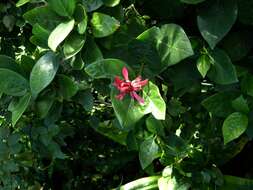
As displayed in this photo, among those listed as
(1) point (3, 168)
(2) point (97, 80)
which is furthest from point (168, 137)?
(1) point (3, 168)

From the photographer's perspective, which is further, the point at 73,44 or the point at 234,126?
the point at 234,126

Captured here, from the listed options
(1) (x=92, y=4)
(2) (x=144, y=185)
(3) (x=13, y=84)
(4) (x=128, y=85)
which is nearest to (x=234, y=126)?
(4) (x=128, y=85)

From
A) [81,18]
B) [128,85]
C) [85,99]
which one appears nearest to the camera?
[128,85]

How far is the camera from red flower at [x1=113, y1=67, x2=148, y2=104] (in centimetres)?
126

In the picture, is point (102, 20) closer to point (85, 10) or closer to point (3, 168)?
point (85, 10)

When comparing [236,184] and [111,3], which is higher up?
[111,3]

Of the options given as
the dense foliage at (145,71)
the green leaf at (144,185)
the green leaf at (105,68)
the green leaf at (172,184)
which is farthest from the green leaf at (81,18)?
the green leaf at (144,185)

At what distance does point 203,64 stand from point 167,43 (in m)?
0.14

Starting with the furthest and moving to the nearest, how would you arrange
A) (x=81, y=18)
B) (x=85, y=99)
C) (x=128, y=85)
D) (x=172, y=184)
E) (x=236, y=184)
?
(x=236, y=184) → (x=172, y=184) → (x=85, y=99) → (x=81, y=18) → (x=128, y=85)

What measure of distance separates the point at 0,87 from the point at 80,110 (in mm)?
1095

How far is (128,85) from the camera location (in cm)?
127

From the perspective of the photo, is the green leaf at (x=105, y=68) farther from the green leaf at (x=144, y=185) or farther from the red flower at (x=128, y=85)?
the green leaf at (x=144, y=185)

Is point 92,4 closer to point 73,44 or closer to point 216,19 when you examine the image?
point 73,44

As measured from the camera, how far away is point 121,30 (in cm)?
152
